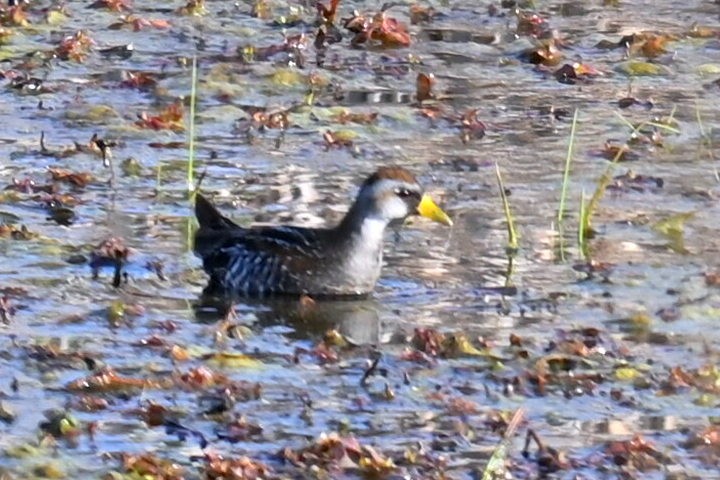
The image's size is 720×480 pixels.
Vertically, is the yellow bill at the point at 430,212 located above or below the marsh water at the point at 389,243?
above

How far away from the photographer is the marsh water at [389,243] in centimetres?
827

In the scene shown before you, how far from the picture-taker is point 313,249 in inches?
413

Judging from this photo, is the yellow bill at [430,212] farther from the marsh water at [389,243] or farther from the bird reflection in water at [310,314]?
the bird reflection in water at [310,314]

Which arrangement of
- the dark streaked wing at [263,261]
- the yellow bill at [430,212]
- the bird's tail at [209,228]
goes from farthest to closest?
1. the yellow bill at [430,212]
2. the bird's tail at [209,228]
3. the dark streaked wing at [263,261]

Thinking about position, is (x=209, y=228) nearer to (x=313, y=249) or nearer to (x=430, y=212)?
(x=313, y=249)

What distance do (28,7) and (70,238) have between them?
620 cm

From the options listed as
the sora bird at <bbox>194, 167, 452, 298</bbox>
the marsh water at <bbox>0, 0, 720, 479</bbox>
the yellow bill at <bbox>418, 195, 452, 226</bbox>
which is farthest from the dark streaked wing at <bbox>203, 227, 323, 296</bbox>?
the yellow bill at <bbox>418, 195, 452, 226</bbox>

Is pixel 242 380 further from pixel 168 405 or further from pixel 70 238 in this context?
pixel 70 238

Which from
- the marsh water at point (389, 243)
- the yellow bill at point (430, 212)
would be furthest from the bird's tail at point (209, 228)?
the yellow bill at point (430, 212)

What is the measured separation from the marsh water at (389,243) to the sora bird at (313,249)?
0.14m

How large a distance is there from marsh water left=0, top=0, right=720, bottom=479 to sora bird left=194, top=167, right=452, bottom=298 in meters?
0.14

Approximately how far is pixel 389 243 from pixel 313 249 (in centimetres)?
83

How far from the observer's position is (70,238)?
1092 cm

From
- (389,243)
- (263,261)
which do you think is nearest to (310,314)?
(263,261)
